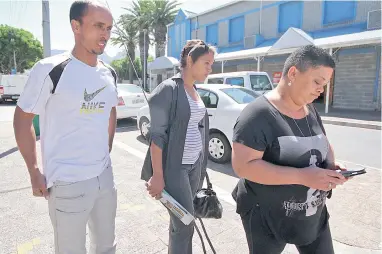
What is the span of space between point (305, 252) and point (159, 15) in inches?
1201

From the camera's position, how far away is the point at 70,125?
163 centimetres

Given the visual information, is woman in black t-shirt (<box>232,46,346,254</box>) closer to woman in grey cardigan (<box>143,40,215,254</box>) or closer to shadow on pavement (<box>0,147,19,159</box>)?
woman in grey cardigan (<box>143,40,215,254</box>)

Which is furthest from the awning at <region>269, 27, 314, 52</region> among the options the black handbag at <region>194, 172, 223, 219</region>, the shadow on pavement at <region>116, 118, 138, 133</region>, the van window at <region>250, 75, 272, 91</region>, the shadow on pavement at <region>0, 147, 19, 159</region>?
the black handbag at <region>194, 172, 223, 219</region>

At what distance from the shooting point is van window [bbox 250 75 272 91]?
31.4 feet

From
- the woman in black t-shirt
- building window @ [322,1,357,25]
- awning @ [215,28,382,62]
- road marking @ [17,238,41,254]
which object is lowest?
road marking @ [17,238,41,254]

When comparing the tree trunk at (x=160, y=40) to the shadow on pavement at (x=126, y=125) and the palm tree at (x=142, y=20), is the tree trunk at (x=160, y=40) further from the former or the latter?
the shadow on pavement at (x=126, y=125)

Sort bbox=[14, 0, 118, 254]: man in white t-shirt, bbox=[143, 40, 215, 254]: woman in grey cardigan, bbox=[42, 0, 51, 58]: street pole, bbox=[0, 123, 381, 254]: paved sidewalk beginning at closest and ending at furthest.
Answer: bbox=[14, 0, 118, 254]: man in white t-shirt → bbox=[143, 40, 215, 254]: woman in grey cardigan → bbox=[0, 123, 381, 254]: paved sidewalk → bbox=[42, 0, 51, 58]: street pole

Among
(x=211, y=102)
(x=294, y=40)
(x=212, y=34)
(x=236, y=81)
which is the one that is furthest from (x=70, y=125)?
(x=212, y=34)

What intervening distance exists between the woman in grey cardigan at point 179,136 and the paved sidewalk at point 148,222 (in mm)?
847

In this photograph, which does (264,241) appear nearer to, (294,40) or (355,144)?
(355,144)

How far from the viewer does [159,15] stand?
29438mm

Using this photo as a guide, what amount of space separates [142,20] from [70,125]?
3071cm

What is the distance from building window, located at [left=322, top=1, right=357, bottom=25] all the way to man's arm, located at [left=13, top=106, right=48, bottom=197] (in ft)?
56.6

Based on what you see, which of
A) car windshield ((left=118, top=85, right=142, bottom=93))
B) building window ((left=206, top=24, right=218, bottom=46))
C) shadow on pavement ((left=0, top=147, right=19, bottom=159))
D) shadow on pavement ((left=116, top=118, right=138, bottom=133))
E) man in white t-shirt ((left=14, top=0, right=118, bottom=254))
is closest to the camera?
man in white t-shirt ((left=14, top=0, right=118, bottom=254))
